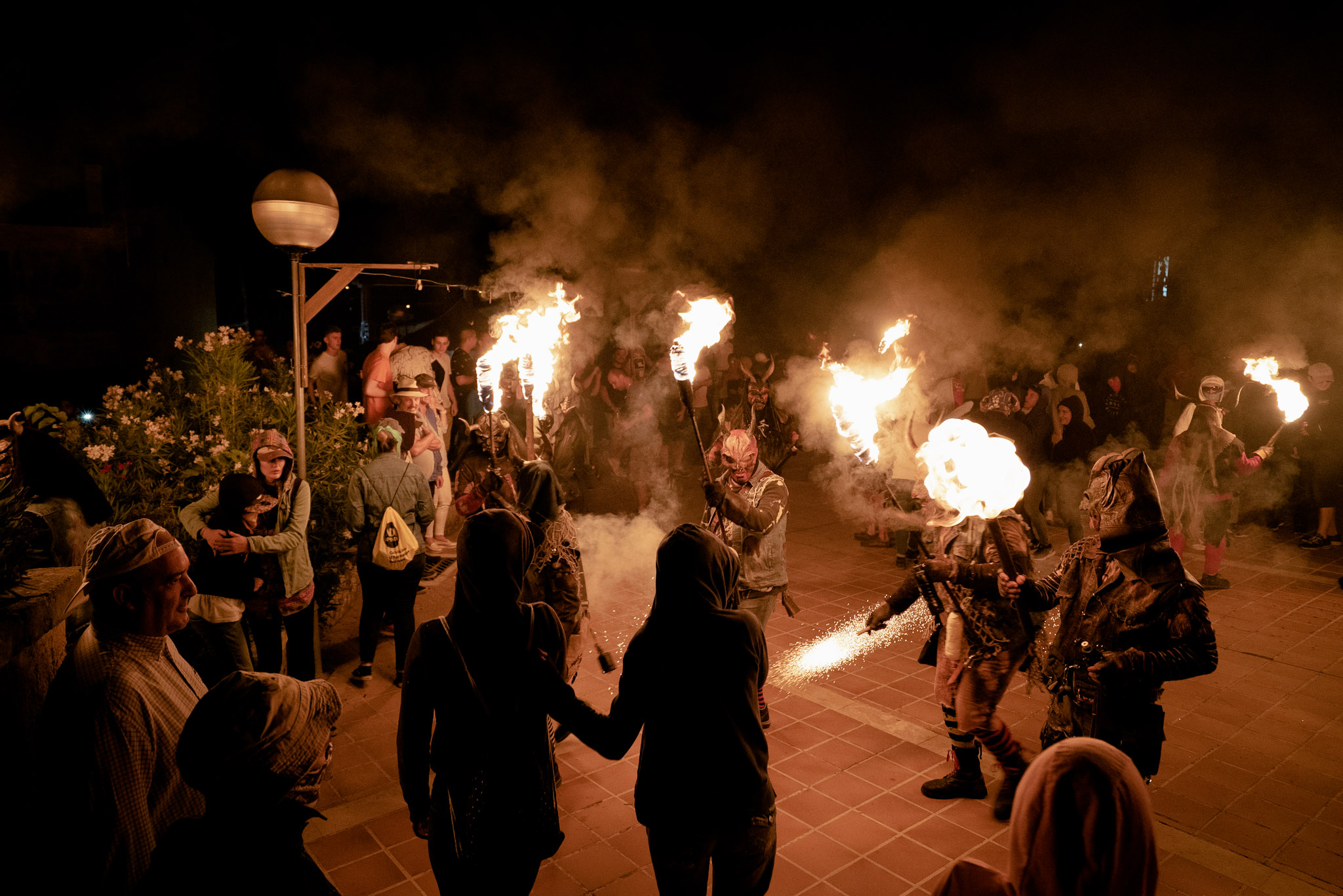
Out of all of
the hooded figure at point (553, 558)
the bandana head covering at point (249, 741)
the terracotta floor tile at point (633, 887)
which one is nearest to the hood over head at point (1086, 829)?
the bandana head covering at point (249, 741)

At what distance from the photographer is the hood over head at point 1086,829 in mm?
1938

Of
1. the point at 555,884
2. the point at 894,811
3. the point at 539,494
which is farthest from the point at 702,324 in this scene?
the point at 555,884

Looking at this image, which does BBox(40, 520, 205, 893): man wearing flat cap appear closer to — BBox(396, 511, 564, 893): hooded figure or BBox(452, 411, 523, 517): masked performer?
BBox(396, 511, 564, 893): hooded figure

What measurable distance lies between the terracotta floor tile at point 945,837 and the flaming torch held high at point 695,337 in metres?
2.32

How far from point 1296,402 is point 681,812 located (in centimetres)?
1073

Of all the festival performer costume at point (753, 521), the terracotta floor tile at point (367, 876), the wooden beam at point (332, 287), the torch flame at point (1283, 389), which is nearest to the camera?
the terracotta floor tile at point (367, 876)

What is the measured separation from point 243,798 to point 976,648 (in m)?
3.73

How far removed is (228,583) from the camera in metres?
5.18

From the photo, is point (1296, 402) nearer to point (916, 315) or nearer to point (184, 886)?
point (916, 315)

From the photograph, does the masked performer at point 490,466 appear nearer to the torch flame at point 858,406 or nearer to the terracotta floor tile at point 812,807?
the torch flame at point 858,406

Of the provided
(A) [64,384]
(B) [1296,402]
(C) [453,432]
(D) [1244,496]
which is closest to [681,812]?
(C) [453,432]

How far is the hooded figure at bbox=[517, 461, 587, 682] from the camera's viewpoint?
5148 mm

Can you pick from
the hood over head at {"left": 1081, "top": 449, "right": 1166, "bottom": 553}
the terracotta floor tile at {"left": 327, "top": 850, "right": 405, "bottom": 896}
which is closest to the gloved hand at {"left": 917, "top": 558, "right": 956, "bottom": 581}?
the hood over head at {"left": 1081, "top": 449, "right": 1166, "bottom": 553}

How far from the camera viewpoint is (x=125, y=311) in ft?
48.5
